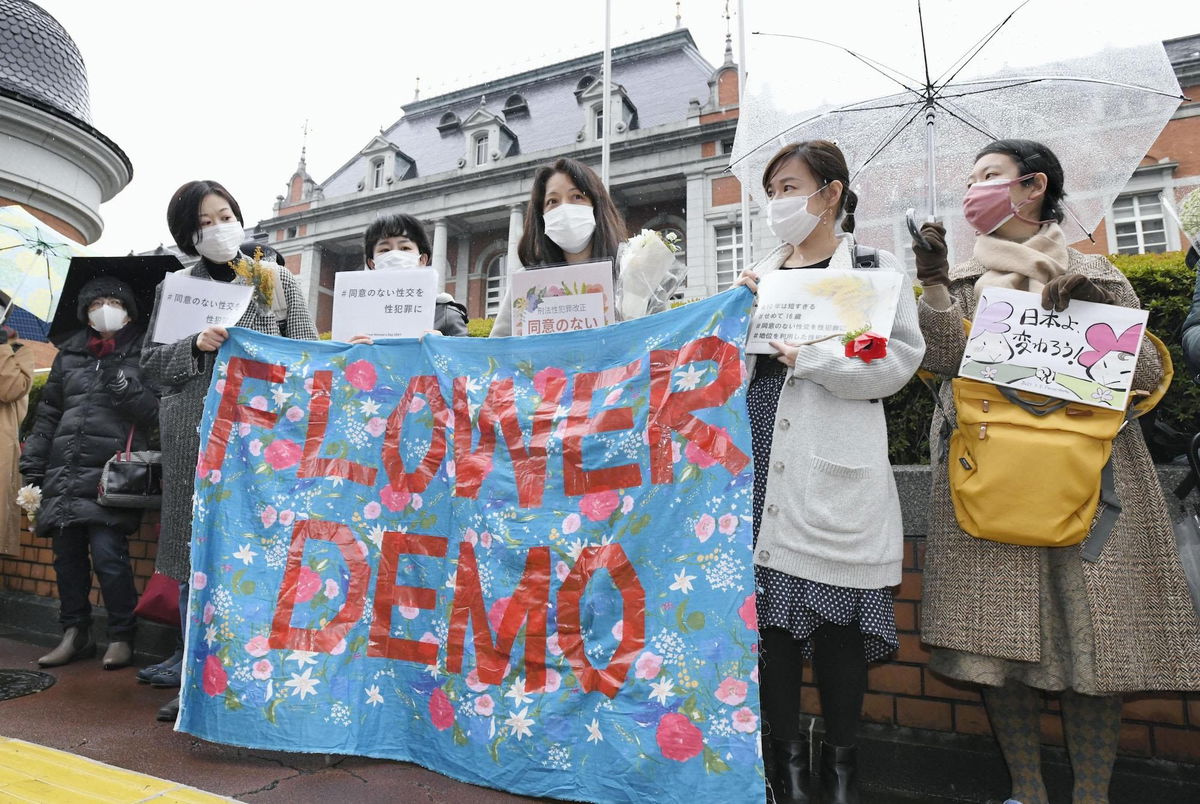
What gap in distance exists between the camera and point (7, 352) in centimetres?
421

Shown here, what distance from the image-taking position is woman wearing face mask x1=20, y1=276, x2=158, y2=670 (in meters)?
3.55

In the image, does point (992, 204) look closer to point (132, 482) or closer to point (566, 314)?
point (566, 314)

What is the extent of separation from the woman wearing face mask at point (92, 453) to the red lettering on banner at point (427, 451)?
5.88 ft

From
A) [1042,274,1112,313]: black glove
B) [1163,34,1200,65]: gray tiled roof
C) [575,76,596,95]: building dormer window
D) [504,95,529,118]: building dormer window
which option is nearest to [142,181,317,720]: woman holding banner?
[1042,274,1112,313]: black glove

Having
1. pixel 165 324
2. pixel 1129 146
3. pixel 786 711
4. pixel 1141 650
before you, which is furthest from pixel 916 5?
pixel 165 324

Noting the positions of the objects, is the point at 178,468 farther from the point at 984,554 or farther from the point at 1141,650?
the point at 1141,650

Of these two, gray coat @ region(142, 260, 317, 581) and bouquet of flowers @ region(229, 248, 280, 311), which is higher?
bouquet of flowers @ region(229, 248, 280, 311)

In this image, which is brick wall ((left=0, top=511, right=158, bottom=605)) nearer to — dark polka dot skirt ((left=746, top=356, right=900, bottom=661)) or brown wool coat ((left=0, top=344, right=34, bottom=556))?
brown wool coat ((left=0, top=344, right=34, bottom=556))

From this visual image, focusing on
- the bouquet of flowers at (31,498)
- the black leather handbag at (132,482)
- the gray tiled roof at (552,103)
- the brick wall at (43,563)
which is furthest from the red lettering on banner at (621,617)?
the gray tiled roof at (552,103)

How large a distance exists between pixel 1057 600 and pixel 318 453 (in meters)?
2.41

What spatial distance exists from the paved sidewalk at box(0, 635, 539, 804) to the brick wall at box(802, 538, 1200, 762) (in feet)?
3.96

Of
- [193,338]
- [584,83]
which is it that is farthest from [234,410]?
[584,83]

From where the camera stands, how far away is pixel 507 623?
220 cm

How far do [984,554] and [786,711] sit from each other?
2.28ft
